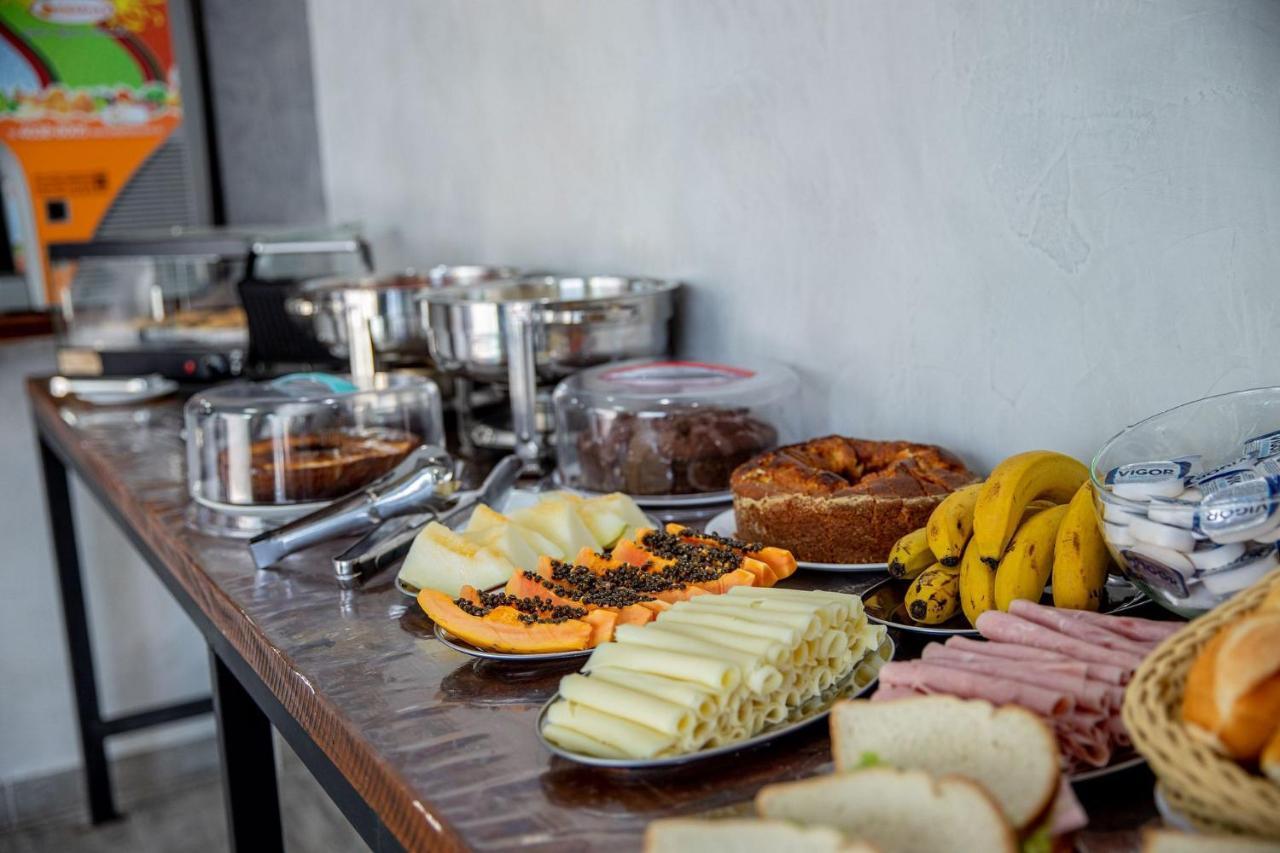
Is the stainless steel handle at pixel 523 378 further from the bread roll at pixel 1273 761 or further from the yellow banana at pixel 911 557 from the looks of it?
the bread roll at pixel 1273 761

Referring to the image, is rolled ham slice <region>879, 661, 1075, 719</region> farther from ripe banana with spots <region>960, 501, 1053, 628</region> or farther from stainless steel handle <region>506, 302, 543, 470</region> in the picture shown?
stainless steel handle <region>506, 302, 543, 470</region>

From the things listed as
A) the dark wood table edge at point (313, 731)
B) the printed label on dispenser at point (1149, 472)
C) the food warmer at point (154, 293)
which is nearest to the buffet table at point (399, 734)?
the dark wood table edge at point (313, 731)

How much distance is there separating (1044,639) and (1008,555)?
0.16 metres

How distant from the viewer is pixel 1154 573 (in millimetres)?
819

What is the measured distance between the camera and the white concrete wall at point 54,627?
119 inches

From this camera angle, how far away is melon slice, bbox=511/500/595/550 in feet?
3.86

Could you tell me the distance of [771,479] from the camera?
120cm

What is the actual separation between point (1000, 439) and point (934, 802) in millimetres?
741

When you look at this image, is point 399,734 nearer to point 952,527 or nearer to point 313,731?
point 313,731

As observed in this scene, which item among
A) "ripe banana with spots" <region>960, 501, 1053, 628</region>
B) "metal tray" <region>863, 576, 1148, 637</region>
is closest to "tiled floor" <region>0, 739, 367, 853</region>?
"metal tray" <region>863, 576, 1148, 637</region>

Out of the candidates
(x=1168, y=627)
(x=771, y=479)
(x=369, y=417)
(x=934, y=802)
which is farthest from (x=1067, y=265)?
(x=369, y=417)

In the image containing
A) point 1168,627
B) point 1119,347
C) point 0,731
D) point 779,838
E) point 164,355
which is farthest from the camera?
point 0,731

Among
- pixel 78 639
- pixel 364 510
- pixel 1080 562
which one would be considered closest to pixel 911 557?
pixel 1080 562

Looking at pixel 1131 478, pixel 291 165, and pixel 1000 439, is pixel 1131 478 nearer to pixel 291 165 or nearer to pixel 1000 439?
pixel 1000 439
